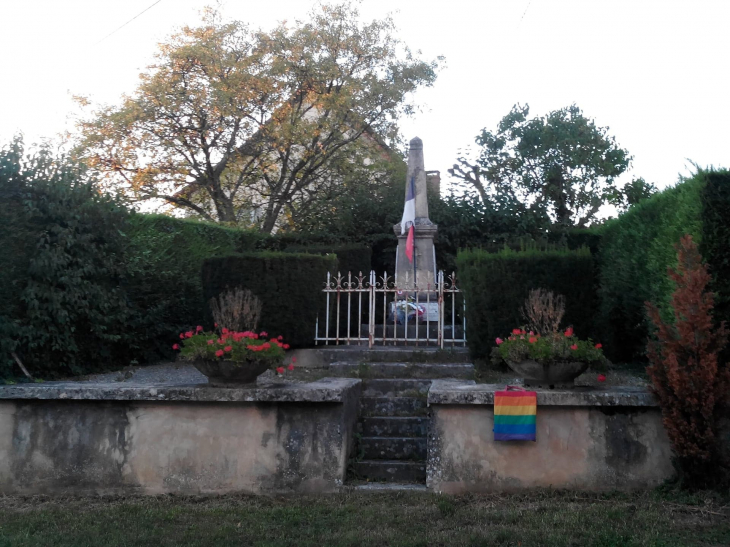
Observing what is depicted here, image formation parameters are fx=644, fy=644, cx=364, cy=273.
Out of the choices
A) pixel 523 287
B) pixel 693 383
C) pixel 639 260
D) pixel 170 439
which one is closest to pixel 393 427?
pixel 170 439

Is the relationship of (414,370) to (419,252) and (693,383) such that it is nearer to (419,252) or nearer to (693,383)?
(693,383)

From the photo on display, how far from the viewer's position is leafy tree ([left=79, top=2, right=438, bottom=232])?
16594 mm

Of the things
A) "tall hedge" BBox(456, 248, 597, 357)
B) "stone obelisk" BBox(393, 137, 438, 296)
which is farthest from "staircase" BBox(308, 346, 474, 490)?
"stone obelisk" BBox(393, 137, 438, 296)

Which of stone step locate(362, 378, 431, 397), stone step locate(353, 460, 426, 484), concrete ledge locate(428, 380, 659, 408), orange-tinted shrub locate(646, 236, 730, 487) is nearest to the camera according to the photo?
orange-tinted shrub locate(646, 236, 730, 487)

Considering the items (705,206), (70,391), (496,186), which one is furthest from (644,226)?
(496,186)

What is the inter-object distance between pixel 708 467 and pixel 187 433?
4153 mm

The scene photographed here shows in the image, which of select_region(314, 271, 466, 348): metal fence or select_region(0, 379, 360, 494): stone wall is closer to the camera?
select_region(0, 379, 360, 494): stone wall

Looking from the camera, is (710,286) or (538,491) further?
(710,286)

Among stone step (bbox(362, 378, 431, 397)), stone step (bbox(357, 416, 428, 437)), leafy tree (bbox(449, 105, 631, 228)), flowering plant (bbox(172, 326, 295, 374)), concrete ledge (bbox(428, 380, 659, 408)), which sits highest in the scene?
leafy tree (bbox(449, 105, 631, 228))

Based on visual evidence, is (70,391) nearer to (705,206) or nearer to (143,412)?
(143,412)

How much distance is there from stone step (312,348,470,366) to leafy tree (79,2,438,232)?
939 centimetres

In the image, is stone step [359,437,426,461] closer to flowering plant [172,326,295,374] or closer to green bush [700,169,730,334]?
flowering plant [172,326,295,374]

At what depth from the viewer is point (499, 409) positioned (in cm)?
517

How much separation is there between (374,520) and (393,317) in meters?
6.37
